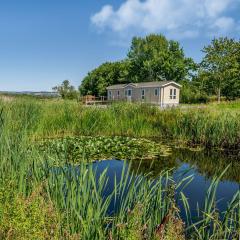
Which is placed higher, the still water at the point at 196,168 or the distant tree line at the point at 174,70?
the distant tree line at the point at 174,70

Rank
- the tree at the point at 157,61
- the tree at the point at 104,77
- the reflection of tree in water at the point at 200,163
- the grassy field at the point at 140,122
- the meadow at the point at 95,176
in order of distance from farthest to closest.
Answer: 1. the tree at the point at 104,77
2. the tree at the point at 157,61
3. the grassy field at the point at 140,122
4. the reflection of tree in water at the point at 200,163
5. the meadow at the point at 95,176

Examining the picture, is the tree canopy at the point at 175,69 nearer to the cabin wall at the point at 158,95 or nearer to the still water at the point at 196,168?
the cabin wall at the point at 158,95

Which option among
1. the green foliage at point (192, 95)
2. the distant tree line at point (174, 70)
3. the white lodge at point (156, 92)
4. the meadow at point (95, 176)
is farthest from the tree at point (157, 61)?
the meadow at point (95, 176)

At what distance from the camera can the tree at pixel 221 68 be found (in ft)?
129

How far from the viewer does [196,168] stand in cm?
938

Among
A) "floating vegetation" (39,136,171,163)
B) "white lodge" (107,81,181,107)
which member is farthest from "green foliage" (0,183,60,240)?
"white lodge" (107,81,181,107)

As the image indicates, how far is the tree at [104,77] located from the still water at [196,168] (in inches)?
1757

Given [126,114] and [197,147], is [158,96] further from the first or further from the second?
[197,147]

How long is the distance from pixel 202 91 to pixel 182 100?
3.77m

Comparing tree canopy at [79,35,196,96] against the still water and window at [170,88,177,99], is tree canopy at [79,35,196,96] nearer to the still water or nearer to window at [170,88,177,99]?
window at [170,88,177,99]

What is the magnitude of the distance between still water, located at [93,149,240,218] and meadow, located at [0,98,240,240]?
327 millimetres

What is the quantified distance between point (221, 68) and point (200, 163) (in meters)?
31.9

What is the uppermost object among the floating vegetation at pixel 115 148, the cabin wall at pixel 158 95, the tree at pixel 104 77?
the tree at pixel 104 77

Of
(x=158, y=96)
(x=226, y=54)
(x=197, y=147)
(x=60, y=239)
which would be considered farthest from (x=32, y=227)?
(x=226, y=54)
